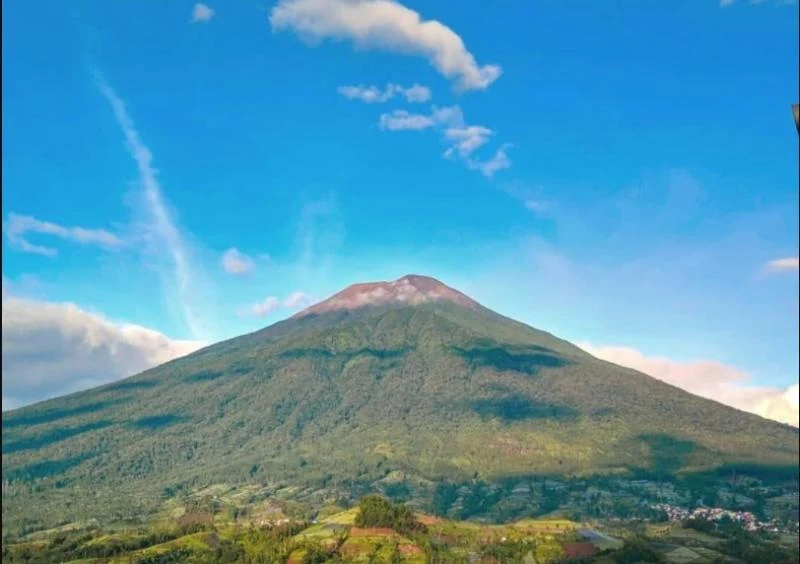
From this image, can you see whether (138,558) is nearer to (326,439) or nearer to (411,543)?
(411,543)

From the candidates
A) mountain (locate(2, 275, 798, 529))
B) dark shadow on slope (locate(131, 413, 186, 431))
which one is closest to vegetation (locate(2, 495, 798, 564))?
mountain (locate(2, 275, 798, 529))

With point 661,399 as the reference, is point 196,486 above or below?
below

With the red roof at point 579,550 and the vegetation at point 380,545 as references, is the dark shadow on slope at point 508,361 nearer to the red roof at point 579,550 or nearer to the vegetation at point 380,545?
the vegetation at point 380,545

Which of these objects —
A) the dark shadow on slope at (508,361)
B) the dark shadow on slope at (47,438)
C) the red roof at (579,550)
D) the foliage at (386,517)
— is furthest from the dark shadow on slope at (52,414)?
the red roof at (579,550)

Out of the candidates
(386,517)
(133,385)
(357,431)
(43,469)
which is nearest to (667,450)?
(357,431)

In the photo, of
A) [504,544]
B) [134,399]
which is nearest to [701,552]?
[504,544]

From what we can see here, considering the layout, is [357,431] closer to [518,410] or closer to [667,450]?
[518,410]
